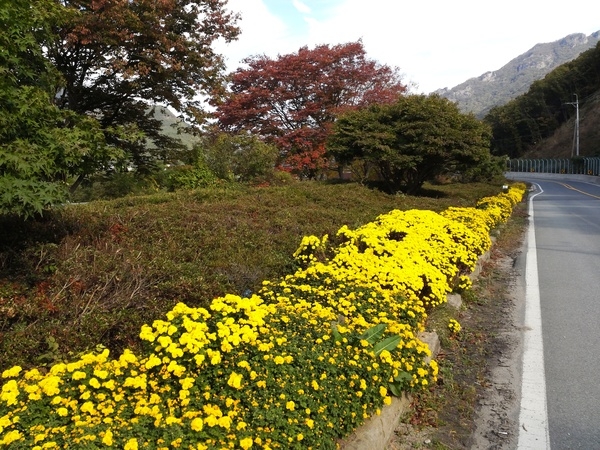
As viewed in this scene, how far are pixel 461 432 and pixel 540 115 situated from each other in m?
76.2

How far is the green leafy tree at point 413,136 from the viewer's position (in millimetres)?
14398

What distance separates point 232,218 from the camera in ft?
23.0

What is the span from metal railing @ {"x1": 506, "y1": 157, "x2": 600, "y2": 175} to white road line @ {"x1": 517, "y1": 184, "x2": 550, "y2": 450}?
48910mm

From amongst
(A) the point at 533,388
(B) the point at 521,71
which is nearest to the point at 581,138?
(A) the point at 533,388

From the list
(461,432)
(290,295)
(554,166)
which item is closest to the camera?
(461,432)

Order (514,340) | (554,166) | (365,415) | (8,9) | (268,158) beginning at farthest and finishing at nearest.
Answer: (554,166)
(268,158)
(514,340)
(8,9)
(365,415)

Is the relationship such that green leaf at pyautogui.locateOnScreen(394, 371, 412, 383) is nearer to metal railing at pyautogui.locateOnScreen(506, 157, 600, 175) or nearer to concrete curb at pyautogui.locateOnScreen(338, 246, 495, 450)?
concrete curb at pyautogui.locateOnScreen(338, 246, 495, 450)

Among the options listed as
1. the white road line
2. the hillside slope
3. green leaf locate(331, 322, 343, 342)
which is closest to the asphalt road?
the white road line

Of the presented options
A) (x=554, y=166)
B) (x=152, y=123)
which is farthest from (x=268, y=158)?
(x=554, y=166)

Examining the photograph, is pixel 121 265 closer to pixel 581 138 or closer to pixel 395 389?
pixel 395 389

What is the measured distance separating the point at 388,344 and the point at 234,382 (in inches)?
47.5

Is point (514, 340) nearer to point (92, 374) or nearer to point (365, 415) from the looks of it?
point (365, 415)

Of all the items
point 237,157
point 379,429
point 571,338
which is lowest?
point 571,338

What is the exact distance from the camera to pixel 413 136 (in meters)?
14.6
